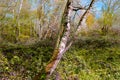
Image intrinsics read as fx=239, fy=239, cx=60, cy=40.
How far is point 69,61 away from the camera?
12.5m

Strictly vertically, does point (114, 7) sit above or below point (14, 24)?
above

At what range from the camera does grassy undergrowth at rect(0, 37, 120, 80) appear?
36.3 ft

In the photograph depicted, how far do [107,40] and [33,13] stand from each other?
10360 millimetres

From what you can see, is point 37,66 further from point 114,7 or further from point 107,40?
point 114,7

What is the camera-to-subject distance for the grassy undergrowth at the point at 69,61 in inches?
436

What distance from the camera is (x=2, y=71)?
10.3 meters

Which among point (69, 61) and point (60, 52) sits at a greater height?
point (60, 52)

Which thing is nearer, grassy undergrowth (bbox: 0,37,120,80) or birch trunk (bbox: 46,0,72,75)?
birch trunk (bbox: 46,0,72,75)

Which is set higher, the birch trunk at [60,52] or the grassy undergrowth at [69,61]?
the birch trunk at [60,52]

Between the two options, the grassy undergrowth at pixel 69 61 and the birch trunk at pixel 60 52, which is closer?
the birch trunk at pixel 60 52

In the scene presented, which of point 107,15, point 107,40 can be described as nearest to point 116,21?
point 107,15

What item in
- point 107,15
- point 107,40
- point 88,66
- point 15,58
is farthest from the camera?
point 107,15

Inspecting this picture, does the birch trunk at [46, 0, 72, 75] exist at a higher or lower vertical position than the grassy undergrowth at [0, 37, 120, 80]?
higher

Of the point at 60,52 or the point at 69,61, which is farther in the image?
the point at 69,61
